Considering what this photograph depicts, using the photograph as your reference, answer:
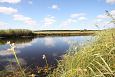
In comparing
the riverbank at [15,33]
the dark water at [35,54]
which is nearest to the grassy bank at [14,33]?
the riverbank at [15,33]

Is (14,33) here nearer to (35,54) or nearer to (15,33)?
(15,33)

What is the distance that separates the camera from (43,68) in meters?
12.5

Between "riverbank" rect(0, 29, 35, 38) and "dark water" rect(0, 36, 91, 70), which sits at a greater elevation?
"riverbank" rect(0, 29, 35, 38)

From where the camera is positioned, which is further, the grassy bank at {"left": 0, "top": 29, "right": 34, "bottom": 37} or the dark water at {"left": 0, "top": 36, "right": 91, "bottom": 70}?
the grassy bank at {"left": 0, "top": 29, "right": 34, "bottom": 37}

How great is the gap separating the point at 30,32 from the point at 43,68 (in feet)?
104

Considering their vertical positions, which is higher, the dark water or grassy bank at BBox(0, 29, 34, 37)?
grassy bank at BBox(0, 29, 34, 37)

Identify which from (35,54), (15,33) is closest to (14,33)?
(15,33)

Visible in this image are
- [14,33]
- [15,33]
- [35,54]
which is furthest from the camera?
[15,33]

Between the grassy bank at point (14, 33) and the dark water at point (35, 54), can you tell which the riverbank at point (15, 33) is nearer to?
the grassy bank at point (14, 33)

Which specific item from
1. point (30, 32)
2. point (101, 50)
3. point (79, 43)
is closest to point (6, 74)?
point (79, 43)

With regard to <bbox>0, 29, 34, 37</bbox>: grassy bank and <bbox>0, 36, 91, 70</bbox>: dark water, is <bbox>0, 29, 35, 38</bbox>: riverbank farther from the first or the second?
<bbox>0, 36, 91, 70</bbox>: dark water

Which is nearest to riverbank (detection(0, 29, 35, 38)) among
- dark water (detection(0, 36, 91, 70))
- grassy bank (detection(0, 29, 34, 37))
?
grassy bank (detection(0, 29, 34, 37))

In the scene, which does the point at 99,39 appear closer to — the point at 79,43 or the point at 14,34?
the point at 79,43

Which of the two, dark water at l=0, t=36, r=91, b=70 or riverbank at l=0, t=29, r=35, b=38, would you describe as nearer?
dark water at l=0, t=36, r=91, b=70
